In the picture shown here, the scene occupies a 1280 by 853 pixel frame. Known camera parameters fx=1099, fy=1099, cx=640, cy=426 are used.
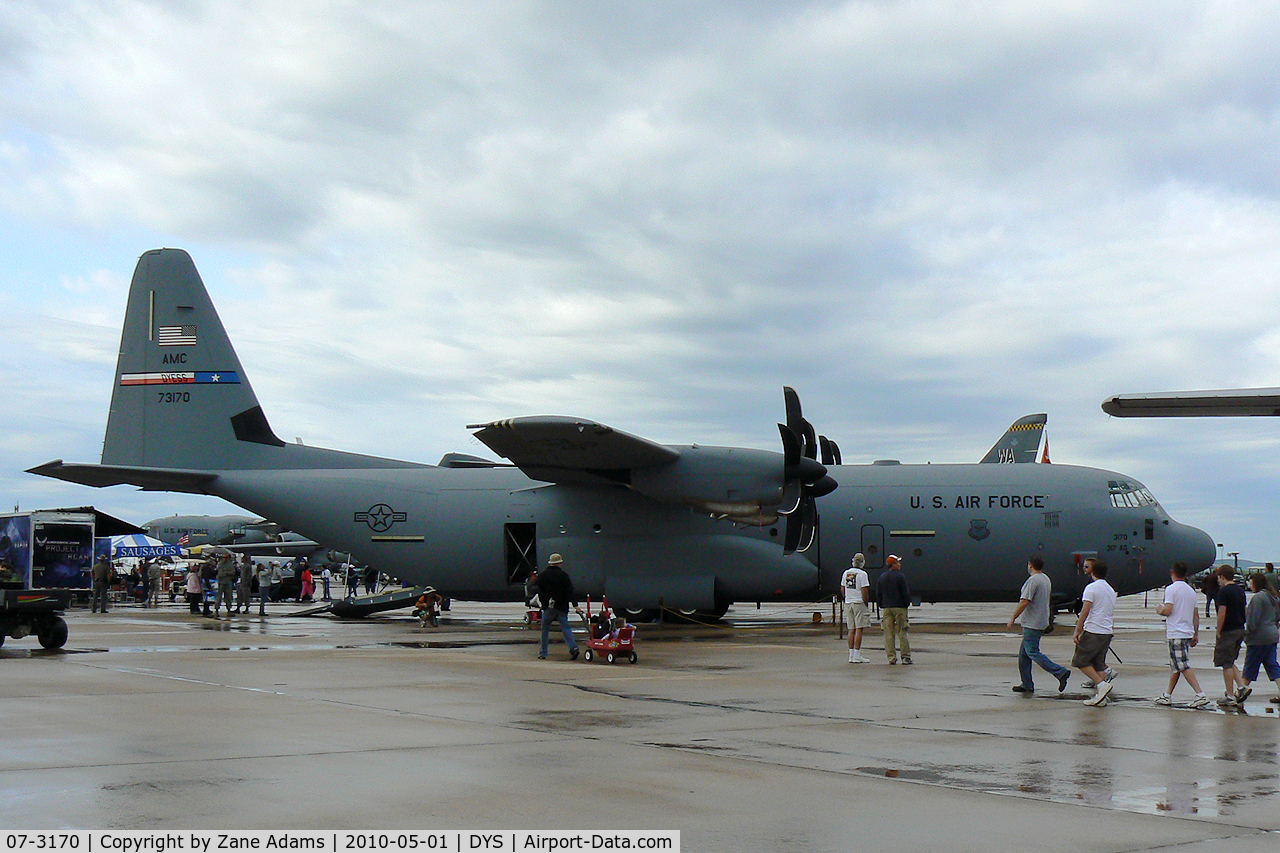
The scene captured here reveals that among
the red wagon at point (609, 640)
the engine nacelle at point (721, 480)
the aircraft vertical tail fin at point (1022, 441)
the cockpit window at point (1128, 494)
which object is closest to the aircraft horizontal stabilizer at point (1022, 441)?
the aircraft vertical tail fin at point (1022, 441)

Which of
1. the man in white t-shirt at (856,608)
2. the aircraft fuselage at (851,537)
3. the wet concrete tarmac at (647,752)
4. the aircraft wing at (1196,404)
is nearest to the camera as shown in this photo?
the wet concrete tarmac at (647,752)

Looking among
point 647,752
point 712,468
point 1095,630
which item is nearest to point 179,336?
point 712,468

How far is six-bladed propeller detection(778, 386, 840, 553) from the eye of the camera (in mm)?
20250

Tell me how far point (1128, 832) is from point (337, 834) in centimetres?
397

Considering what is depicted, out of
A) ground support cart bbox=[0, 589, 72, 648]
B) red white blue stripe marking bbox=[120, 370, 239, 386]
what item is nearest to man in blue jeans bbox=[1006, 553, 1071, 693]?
ground support cart bbox=[0, 589, 72, 648]

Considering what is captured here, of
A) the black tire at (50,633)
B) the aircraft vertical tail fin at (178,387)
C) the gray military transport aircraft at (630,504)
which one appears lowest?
the black tire at (50,633)

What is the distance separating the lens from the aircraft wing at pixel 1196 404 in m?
10.2

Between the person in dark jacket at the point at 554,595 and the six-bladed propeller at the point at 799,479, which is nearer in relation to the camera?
the person in dark jacket at the point at 554,595

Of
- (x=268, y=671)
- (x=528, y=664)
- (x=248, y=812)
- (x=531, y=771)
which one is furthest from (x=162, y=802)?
(x=528, y=664)

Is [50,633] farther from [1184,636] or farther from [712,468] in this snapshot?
[1184,636]

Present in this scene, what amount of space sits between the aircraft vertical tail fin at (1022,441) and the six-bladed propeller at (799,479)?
965 inches

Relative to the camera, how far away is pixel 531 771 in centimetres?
710

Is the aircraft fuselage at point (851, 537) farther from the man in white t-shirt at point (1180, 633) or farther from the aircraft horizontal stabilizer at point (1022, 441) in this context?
the aircraft horizontal stabilizer at point (1022, 441)

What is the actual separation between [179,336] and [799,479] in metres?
14.6
